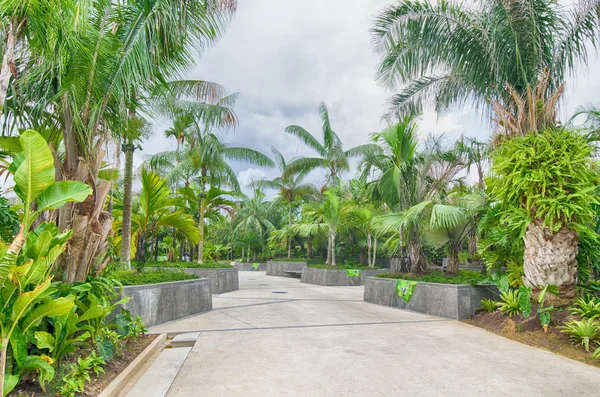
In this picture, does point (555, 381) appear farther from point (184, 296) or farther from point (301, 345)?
point (184, 296)

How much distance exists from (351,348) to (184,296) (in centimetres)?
377

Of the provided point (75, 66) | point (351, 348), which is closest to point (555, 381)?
point (351, 348)

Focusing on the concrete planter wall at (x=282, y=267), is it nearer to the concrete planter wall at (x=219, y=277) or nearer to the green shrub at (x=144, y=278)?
the concrete planter wall at (x=219, y=277)

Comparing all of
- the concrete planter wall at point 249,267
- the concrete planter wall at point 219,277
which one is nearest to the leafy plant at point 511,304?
the concrete planter wall at point 219,277

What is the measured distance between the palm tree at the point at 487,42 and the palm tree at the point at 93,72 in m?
4.57

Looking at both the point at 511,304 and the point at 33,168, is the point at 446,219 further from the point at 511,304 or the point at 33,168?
the point at 33,168

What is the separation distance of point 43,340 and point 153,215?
8430mm

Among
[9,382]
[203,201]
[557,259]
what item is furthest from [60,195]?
[203,201]

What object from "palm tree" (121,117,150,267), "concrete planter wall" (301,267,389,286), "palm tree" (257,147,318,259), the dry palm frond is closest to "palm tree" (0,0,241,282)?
"palm tree" (121,117,150,267)

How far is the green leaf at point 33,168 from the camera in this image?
3.04 metres

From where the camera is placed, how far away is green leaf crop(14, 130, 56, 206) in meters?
3.04

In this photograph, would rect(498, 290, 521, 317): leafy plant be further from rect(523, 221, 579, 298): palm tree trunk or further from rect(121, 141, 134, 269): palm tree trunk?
rect(121, 141, 134, 269): palm tree trunk

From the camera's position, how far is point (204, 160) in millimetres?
13141

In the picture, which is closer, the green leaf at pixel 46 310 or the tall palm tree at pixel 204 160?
the green leaf at pixel 46 310
